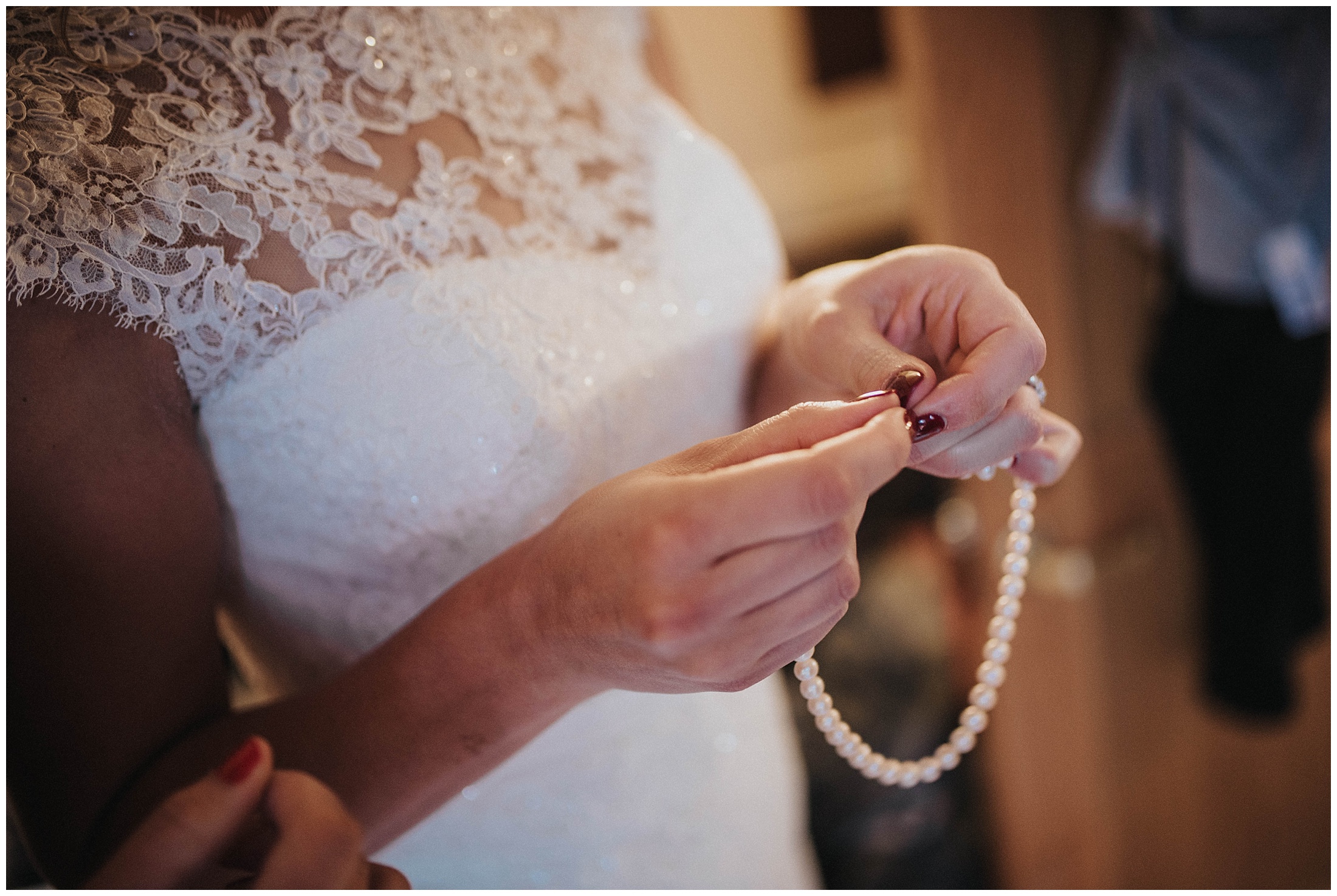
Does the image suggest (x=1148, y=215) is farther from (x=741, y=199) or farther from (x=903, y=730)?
(x=903, y=730)

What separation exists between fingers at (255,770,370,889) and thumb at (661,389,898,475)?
12.5 inches

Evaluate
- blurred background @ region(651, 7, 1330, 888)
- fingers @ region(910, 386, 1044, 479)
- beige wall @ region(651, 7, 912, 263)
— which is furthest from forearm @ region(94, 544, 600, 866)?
beige wall @ region(651, 7, 912, 263)

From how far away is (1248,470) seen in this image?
129cm

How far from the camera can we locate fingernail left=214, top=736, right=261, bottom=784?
52 cm

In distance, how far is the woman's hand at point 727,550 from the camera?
462mm

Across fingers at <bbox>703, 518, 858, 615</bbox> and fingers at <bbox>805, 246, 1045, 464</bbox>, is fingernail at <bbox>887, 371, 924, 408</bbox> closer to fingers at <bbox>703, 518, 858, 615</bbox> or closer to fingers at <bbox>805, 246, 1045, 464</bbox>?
fingers at <bbox>805, 246, 1045, 464</bbox>

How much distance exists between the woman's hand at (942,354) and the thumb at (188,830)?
49 cm

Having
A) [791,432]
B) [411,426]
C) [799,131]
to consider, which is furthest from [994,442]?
[799,131]

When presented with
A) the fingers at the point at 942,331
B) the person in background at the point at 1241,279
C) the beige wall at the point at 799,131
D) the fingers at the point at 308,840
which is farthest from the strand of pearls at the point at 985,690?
the beige wall at the point at 799,131

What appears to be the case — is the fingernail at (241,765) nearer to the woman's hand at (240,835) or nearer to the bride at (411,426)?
the woman's hand at (240,835)

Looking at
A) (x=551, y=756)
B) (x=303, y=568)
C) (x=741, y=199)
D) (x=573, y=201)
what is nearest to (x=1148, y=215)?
(x=741, y=199)

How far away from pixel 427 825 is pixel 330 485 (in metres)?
0.39

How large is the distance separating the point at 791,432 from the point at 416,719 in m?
0.39

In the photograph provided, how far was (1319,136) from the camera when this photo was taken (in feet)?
3.50
